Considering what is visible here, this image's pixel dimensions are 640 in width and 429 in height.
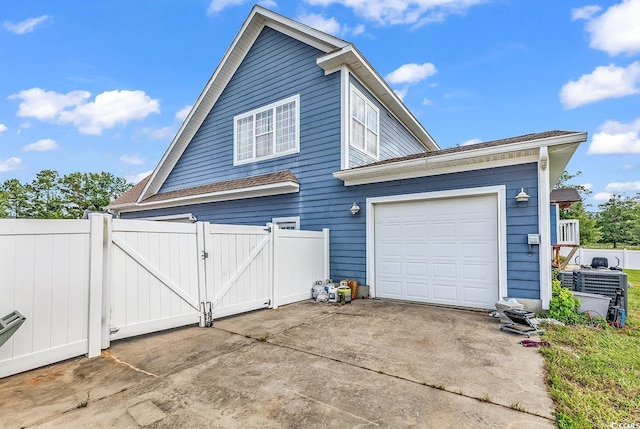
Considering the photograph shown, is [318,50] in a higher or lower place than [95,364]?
higher

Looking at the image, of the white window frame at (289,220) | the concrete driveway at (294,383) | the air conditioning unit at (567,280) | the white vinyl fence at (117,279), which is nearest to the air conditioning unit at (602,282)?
the air conditioning unit at (567,280)

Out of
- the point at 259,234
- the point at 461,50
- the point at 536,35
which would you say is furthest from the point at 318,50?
the point at 461,50

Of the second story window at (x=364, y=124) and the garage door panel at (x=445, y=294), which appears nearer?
the garage door panel at (x=445, y=294)

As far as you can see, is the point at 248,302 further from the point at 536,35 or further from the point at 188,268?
the point at 536,35

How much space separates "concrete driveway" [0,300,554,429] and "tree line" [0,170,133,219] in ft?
73.4

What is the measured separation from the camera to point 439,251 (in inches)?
248

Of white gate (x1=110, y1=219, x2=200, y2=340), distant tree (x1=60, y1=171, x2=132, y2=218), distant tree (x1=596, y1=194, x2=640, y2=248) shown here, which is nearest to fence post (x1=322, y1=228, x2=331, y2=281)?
white gate (x1=110, y1=219, x2=200, y2=340)

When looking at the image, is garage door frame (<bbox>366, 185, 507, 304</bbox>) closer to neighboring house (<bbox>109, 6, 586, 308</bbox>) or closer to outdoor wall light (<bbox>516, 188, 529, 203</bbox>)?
neighboring house (<bbox>109, 6, 586, 308</bbox>)

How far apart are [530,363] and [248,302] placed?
437 cm

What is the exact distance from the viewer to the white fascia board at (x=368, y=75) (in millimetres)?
7273

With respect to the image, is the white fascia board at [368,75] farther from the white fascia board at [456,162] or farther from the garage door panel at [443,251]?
the garage door panel at [443,251]

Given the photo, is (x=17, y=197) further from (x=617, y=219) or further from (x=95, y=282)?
(x=617, y=219)

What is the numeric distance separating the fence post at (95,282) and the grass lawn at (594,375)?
4.65 meters

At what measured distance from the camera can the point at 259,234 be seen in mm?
6000
